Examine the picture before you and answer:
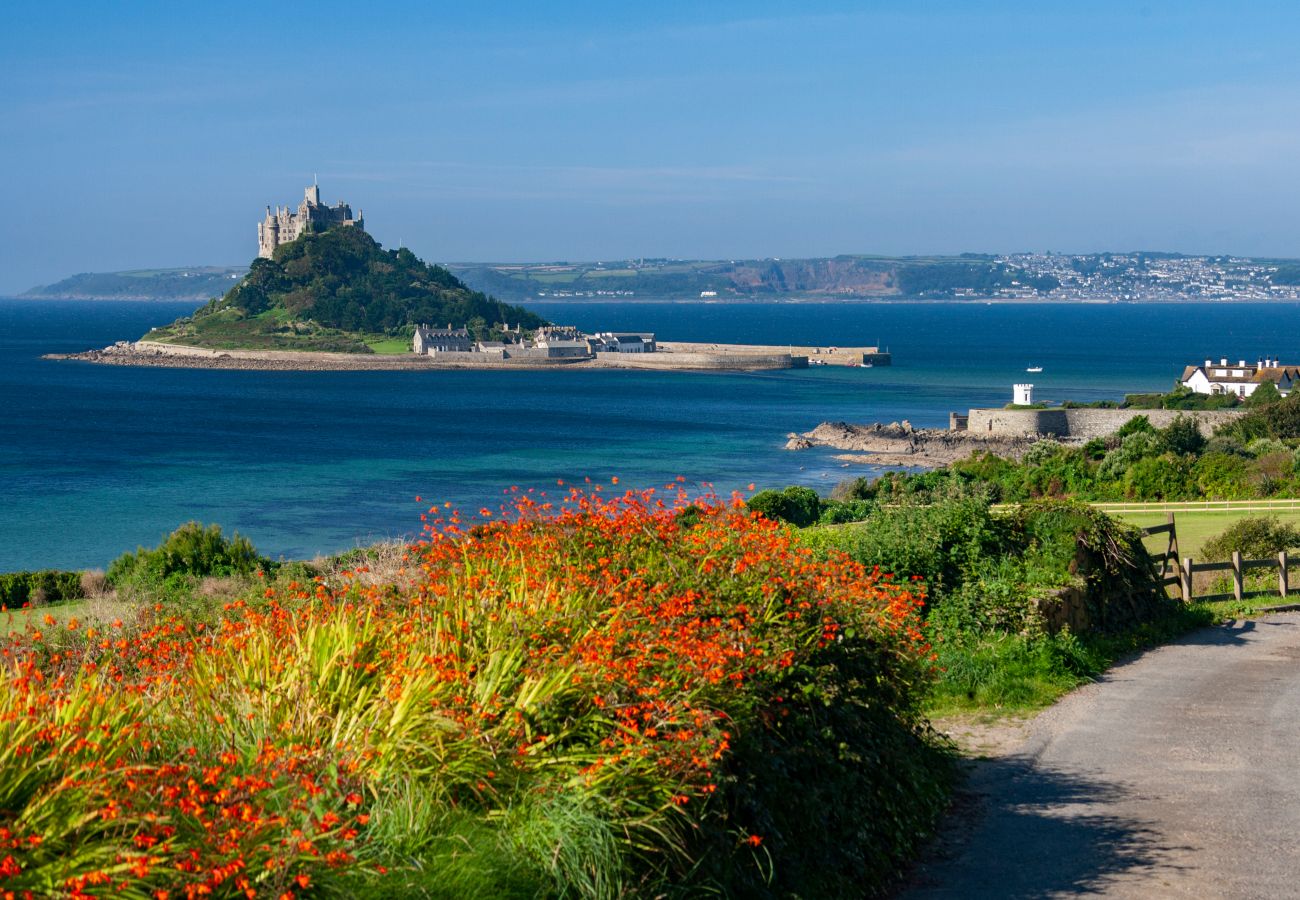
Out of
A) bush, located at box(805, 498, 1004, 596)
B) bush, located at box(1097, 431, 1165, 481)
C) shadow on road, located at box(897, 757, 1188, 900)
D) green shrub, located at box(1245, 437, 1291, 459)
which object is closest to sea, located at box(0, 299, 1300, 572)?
bush, located at box(805, 498, 1004, 596)

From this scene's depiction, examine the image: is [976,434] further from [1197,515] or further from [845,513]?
[1197,515]

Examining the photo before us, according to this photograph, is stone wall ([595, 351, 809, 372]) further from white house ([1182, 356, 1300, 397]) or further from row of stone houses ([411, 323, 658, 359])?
white house ([1182, 356, 1300, 397])

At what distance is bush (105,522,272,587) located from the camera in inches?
970

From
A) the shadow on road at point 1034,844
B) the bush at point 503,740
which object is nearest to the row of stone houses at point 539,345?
the shadow on road at point 1034,844

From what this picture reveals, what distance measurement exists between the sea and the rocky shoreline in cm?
218

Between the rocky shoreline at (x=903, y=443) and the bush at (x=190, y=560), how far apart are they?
153ft

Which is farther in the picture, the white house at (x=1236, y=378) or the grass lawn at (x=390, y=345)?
the grass lawn at (x=390, y=345)

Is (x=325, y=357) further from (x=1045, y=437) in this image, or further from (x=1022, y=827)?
(x=1022, y=827)

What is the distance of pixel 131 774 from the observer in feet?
16.5

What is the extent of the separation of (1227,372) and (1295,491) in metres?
60.2

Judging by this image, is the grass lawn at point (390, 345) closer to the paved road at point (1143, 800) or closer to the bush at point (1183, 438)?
the bush at point (1183, 438)

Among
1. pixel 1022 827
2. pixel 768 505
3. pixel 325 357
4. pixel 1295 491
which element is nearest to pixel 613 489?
pixel 768 505

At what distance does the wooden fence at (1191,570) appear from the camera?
1755 centimetres

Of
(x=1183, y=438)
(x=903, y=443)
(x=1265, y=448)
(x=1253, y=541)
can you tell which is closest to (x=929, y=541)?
(x=1253, y=541)
